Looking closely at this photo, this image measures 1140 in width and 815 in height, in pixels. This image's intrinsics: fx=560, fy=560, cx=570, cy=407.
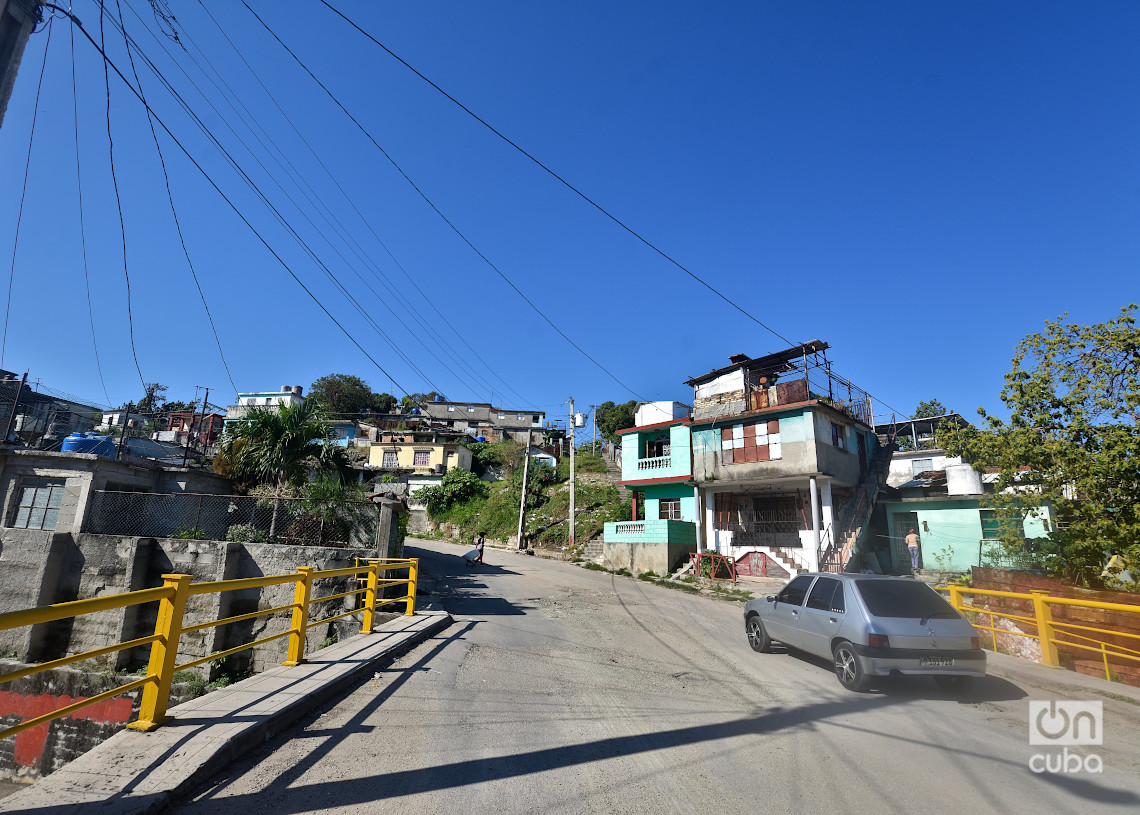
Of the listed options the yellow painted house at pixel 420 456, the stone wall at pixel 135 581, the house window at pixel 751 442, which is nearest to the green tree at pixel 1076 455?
the house window at pixel 751 442

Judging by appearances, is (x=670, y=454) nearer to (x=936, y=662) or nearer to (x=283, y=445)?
(x=283, y=445)

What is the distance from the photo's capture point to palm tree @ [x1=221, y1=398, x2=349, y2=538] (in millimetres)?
16891

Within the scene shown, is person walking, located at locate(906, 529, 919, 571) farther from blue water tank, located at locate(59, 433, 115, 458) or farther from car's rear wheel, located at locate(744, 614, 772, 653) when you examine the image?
blue water tank, located at locate(59, 433, 115, 458)

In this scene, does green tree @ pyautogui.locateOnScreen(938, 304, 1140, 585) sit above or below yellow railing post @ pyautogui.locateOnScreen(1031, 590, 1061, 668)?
Result: above

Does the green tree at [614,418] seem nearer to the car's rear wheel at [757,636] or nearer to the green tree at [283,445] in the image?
the green tree at [283,445]

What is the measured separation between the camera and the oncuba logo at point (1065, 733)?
16.0 feet

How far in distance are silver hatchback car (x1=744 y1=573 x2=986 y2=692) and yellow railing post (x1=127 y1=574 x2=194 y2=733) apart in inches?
294

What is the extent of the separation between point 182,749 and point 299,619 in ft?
9.35

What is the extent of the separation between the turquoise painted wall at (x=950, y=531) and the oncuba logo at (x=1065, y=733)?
17200 millimetres

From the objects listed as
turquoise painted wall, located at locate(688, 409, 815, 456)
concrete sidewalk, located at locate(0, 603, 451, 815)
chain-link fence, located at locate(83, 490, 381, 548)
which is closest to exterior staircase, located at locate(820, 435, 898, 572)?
turquoise painted wall, located at locate(688, 409, 815, 456)

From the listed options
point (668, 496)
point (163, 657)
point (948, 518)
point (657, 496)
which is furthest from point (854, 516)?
point (163, 657)

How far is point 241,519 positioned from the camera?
1534cm

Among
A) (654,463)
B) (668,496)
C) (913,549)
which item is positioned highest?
(654,463)

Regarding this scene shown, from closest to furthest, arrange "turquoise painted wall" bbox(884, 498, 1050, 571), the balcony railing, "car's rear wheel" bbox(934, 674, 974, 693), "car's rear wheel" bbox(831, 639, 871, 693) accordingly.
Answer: "car's rear wheel" bbox(831, 639, 871, 693) → "car's rear wheel" bbox(934, 674, 974, 693) → "turquoise painted wall" bbox(884, 498, 1050, 571) → the balcony railing
